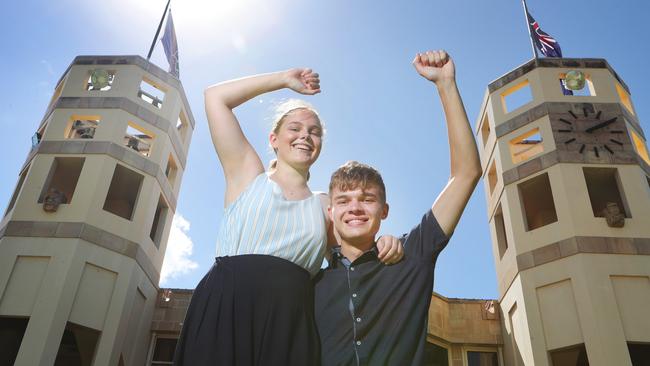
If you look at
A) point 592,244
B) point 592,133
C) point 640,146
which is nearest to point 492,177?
point 592,133

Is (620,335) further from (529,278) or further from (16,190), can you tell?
(16,190)

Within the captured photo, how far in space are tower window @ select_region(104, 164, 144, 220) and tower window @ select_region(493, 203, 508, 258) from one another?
1106 cm

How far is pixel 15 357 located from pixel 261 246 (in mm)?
12418

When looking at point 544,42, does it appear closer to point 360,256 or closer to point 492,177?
point 492,177

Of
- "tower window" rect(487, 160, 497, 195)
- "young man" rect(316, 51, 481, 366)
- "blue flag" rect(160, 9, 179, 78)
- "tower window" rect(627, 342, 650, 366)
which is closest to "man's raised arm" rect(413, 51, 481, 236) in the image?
"young man" rect(316, 51, 481, 366)

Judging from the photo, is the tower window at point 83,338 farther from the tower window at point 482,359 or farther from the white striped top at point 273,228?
the white striped top at point 273,228

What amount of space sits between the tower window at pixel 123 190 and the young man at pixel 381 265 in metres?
14.6

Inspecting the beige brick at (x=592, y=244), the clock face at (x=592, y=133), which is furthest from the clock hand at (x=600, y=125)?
the beige brick at (x=592, y=244)

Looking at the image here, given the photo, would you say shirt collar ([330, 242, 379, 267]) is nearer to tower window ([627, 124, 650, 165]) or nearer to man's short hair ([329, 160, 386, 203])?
man's short hair ([329, 160, 386, 203])

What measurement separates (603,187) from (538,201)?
187cm

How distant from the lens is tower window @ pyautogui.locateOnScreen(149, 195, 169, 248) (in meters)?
17.4

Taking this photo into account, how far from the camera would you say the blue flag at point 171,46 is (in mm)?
19692

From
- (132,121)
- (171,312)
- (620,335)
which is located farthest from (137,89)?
(620,335)

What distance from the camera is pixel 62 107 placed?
16.8 meters
